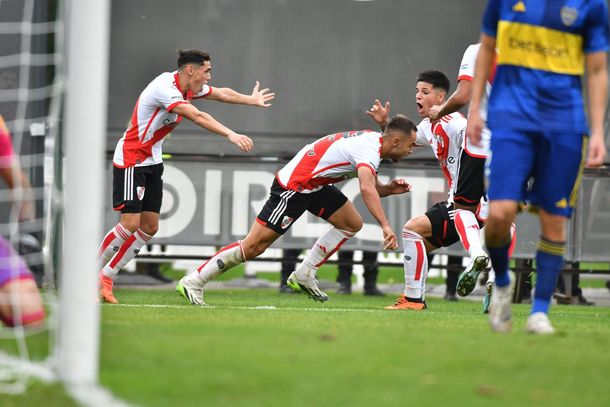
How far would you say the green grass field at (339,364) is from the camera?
4.12 meters

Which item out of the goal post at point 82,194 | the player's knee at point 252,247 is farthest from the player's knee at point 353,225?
the goal post at point 82,194

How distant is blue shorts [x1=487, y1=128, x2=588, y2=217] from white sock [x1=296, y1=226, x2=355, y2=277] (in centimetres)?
417

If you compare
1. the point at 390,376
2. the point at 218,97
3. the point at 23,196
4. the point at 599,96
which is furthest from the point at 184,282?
the point at 390,376

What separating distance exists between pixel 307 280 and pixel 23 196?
456 cm

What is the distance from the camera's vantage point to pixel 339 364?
4.78 m

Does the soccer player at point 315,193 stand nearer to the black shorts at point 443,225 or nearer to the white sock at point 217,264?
the white sock at point 217,264

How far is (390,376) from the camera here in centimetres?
450

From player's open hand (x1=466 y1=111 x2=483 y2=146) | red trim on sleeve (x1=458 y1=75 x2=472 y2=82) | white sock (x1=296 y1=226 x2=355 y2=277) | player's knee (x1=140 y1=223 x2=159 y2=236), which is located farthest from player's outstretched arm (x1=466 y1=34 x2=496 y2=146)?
player's knee (x1=140 y1=223 x2=159 y2=236)

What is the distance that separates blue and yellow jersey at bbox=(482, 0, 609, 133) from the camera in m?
5.96

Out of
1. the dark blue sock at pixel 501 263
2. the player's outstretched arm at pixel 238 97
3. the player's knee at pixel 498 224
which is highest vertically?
the player's outstretched arm at pixel 238 97

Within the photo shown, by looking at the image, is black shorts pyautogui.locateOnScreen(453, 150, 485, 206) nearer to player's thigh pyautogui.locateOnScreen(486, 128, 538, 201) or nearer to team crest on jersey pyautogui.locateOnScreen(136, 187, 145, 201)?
team crest on jersey pyautogui.locateOnScreen(136, 187, 145, 201)

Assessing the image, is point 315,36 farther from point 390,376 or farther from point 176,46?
point 390,376

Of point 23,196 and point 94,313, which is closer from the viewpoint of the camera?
point 94,313

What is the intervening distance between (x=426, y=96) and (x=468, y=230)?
135cm
